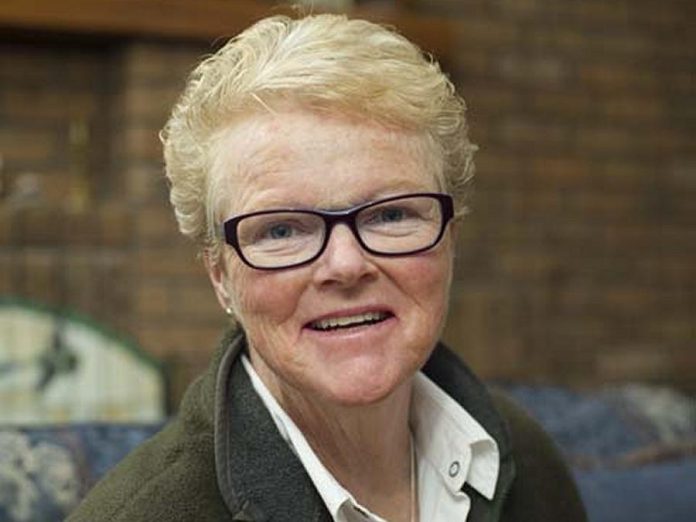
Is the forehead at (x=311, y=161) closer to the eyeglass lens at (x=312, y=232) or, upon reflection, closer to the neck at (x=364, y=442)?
the eyeglass lens at (x=312, y=232)

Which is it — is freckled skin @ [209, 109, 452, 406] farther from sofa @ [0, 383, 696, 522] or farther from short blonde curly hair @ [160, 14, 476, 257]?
→ sofa @ [0, 383, 696, 522]

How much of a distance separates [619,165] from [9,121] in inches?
68.9

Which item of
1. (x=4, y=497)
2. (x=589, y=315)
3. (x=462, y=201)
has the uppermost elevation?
(x=462, y=201)

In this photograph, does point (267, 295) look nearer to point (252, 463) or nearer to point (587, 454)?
point (252, 463)

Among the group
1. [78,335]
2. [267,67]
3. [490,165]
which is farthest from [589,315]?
[267,67]

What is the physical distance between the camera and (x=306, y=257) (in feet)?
3.81

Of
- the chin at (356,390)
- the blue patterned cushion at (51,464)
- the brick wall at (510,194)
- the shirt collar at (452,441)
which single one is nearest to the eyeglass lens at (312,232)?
the chin at (356,390)

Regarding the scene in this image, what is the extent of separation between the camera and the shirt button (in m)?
1.35

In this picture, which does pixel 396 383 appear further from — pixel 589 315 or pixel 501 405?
pixel 589 315

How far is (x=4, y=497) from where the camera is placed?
1734mm

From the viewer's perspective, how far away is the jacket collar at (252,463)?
1.18 metres

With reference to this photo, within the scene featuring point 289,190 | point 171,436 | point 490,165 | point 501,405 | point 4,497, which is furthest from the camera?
point 490,165

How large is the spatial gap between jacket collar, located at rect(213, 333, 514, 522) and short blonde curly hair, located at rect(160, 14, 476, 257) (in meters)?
0.14

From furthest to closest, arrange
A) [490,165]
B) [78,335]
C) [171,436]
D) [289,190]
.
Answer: [490,165]
[78,335]
[171,436]
[289,190]
